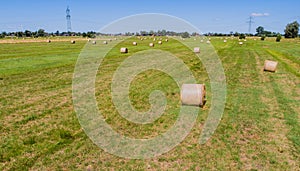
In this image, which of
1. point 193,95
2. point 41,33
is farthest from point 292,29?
point 41,33

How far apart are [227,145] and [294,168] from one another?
1586 mm

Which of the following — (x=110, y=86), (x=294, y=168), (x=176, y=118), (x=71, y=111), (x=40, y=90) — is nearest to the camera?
(x=294, y=168)

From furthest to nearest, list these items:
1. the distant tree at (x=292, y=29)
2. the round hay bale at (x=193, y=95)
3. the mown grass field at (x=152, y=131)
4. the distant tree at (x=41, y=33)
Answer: the distant tree at (x=41, y=33) < the distant tree at (x=292, y=29) < the round hay bale at (x=193, y=95) < the mown grass field at (x=152, y=131)

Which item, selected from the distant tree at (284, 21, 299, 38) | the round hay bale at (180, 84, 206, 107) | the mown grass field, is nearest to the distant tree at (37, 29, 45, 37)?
the distant tree at (284, 21, 299, 38)

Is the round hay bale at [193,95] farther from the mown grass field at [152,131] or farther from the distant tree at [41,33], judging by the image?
the distant tree at [41,33]

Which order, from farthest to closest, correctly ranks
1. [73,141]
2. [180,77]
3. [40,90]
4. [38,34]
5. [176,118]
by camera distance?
[38,34], [180,77], [40,90], [176,118], [73,141]

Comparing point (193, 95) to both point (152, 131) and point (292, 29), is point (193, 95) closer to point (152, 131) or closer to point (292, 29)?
point (152, 131)

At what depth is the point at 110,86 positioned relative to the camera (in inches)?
534

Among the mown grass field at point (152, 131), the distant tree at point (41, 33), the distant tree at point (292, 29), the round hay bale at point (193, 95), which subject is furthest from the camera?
the distant tree at point (41, 33)

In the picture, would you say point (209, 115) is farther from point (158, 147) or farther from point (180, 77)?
point (180, 77)

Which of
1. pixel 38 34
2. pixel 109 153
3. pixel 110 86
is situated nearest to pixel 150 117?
pixel 109 153

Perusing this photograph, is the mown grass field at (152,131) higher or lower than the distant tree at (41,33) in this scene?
lower

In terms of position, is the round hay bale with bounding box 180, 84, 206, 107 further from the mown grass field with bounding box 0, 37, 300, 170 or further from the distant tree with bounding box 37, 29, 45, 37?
the distant tree with bounding box 37, 29, 45, 37

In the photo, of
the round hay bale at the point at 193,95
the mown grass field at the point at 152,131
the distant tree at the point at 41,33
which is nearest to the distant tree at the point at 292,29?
the mown grass field at the point at 152,131
